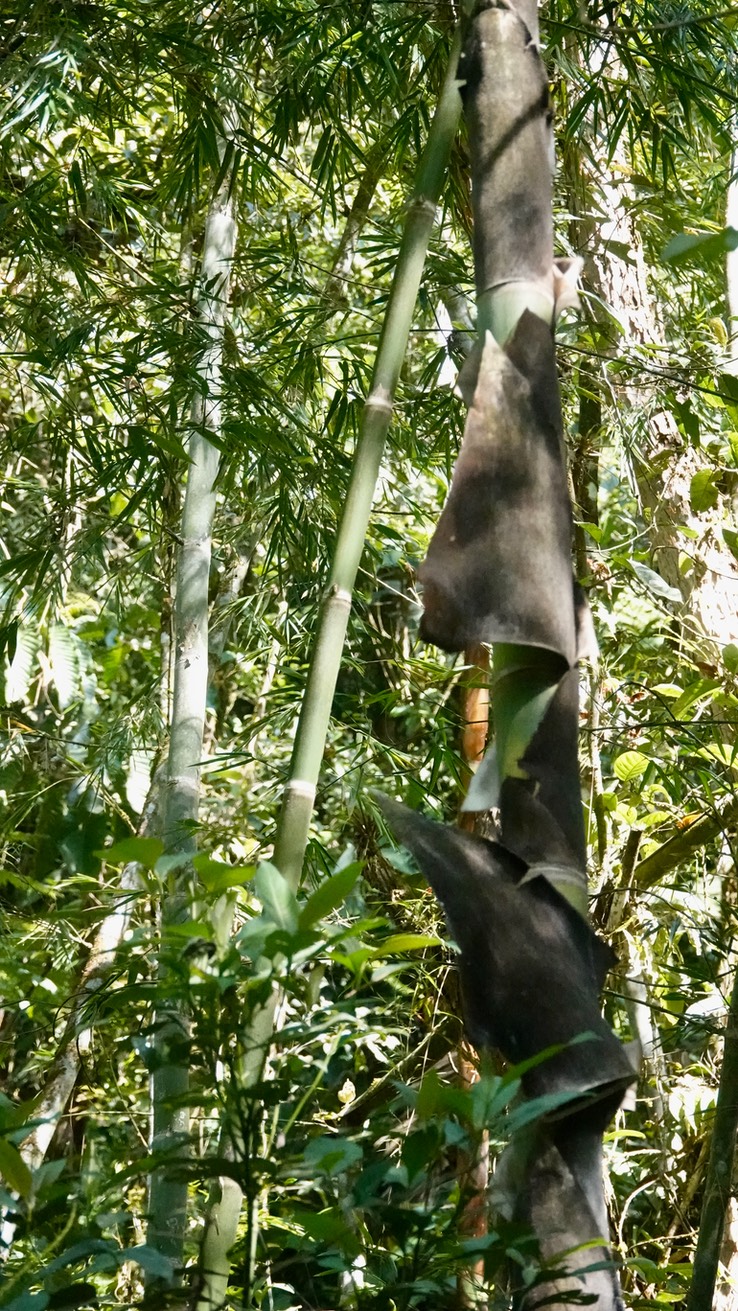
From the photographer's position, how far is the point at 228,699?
11.8ft

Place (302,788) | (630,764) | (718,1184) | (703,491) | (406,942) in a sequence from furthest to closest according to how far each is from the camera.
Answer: (630,764) < (703,491) < (718,1184) < (302,788) < (406,942)

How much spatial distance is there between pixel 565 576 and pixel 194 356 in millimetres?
1226

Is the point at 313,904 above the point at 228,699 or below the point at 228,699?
below

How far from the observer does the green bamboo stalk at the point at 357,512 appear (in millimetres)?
873

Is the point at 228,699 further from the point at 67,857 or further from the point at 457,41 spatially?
the point at 457,41

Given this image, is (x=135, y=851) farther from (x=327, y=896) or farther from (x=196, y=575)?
(x=196, y=575)

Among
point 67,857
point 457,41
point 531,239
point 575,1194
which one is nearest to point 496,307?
point 531,239

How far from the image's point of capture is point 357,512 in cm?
94

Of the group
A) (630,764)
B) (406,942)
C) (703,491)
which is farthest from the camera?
(630,764)

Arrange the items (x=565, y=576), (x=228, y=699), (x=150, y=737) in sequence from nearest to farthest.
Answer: (x=565, y=576), (x=150, y=737), (x=228, y=699)

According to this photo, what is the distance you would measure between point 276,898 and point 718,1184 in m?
0.67

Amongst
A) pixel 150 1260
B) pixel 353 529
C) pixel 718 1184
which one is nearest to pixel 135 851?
pixel 150 1260

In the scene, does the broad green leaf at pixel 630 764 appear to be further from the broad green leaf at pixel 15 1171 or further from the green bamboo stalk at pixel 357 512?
the broad green leaf at pixel 15 1171

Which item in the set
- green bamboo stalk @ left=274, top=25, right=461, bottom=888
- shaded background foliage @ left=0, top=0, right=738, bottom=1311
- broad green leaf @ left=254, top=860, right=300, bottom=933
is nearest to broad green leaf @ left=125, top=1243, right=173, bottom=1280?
shaded background foliage @ left=0, top=0, right=738, bottom=1311
